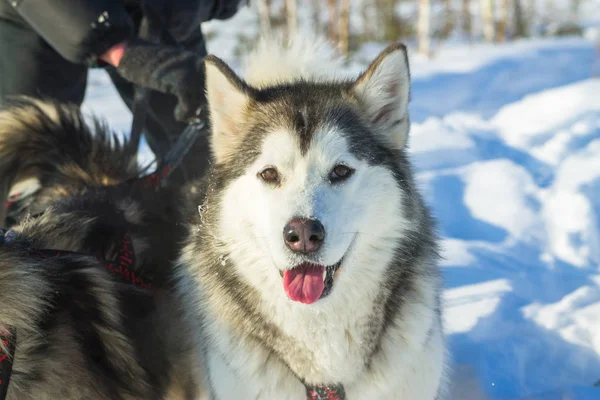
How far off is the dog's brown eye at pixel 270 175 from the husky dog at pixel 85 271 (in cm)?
58

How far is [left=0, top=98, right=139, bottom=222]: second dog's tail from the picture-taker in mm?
2205

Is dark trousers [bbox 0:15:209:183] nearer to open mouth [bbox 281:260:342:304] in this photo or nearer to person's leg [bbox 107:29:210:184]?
person's leg [bbox 107:29:210:184]

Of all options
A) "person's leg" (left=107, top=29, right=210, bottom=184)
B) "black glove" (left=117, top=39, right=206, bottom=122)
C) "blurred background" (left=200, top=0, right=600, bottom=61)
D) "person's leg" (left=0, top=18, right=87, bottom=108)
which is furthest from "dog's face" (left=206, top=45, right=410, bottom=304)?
"blurred background" (left=200, top=0, right=600, bottom=61)

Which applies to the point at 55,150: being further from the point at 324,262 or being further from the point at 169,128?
the point at 324,262

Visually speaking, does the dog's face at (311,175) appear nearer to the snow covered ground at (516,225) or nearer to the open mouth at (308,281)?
the open mouth at (308,281)

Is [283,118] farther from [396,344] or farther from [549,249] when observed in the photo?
[549,249]

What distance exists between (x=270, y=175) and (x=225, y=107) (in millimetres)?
338

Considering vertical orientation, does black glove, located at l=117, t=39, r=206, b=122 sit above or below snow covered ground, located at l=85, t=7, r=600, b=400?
above

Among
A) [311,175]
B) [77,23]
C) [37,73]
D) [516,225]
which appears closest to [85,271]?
[311,175]

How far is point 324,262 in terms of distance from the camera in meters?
1.52

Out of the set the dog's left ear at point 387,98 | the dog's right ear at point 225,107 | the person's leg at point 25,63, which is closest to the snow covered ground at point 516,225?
the dog's left ear at point 387,98

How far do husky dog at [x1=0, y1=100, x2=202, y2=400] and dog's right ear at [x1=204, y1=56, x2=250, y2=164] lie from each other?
0.44m

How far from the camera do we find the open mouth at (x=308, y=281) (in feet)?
5.17

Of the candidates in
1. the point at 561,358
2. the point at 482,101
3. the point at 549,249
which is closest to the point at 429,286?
the point at 561,358
